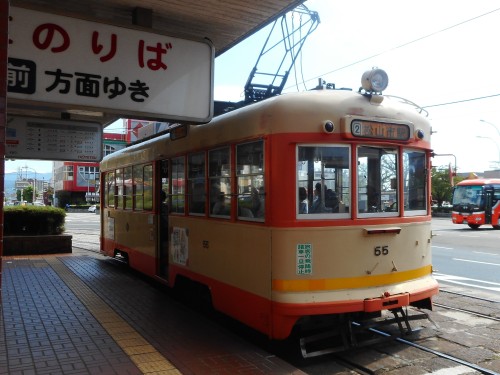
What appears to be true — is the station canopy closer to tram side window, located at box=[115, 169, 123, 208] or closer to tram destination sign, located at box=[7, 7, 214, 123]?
tram destination sign, located at box=[7, 7, 214, 123]

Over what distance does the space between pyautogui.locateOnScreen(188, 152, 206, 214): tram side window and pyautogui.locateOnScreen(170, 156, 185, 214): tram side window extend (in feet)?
0.92

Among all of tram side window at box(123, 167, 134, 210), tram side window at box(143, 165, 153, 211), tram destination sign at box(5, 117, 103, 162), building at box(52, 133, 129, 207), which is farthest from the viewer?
building at box(52, 133, 129, 207)

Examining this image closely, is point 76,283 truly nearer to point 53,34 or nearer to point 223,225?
point 223,225

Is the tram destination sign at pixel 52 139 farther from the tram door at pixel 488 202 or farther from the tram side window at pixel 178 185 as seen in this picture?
the tram door at pixel 488 202

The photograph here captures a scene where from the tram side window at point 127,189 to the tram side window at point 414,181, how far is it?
18.9 ft

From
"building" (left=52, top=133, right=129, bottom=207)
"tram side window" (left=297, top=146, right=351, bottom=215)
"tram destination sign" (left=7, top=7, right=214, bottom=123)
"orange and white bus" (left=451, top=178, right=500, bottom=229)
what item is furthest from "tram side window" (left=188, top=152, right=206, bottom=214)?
"building" (left=52, top=133, right=129, bottom=207)

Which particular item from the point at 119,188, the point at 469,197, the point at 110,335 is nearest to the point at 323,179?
the point at 110,335

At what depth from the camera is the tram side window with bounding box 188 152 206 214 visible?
6320 mm

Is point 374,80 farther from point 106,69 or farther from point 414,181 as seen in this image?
point 106,69

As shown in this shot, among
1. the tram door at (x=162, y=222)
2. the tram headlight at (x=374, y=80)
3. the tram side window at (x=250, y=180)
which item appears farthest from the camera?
the tram door at (x=162, y=222)

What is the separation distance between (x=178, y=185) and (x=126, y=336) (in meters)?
2.55

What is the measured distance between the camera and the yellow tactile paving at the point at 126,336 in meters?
4.37

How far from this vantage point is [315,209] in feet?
16.3

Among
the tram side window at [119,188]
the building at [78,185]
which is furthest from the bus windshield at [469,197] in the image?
the building at [78,185]
